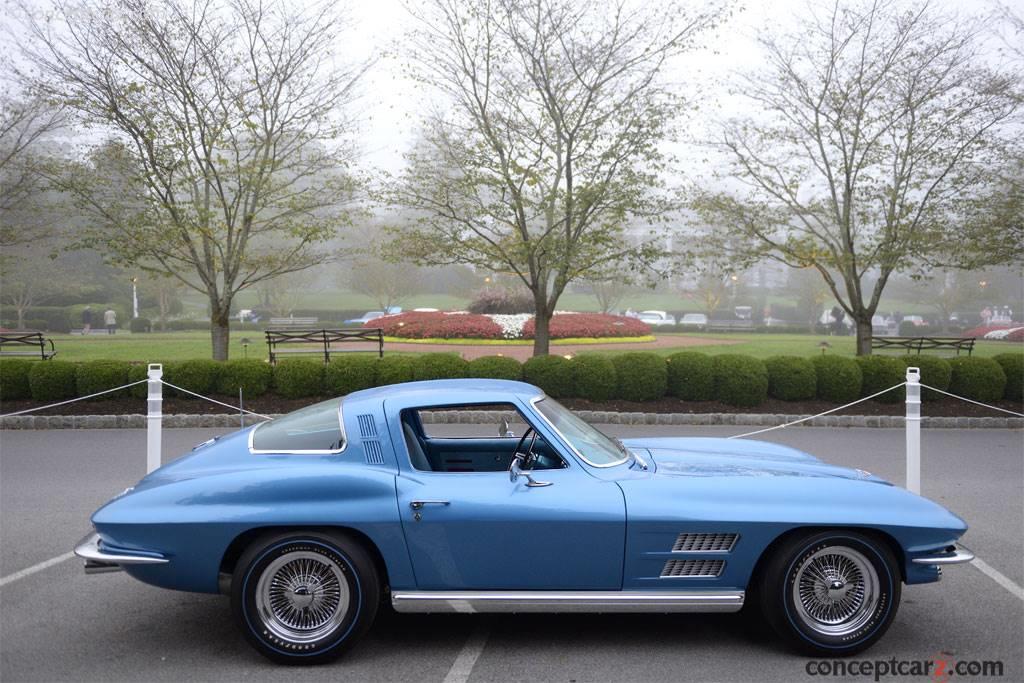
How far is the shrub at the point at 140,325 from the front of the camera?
2994 centimetres

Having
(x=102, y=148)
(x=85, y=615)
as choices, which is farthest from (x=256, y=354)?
(x=85, y=615)

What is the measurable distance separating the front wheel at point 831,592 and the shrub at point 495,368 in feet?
32.1

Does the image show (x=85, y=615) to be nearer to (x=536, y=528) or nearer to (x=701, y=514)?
(x=536, y=528)

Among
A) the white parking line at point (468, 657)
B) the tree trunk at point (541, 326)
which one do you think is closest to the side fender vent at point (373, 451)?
the white parking line at point (468, 657)

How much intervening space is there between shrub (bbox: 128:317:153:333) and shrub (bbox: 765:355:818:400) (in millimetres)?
23828

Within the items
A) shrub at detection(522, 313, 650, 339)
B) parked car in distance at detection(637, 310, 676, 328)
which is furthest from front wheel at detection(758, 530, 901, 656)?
parked car in distance at detection(637, 310, 676, 328)

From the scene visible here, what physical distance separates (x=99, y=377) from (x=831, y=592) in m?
12.5

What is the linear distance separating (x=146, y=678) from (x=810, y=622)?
3074 millimetres

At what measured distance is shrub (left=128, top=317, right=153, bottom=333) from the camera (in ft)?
98.2

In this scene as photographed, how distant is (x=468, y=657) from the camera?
13.3ft

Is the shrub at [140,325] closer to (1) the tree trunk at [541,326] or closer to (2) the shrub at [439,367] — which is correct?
(1) the tree trunk at [541,326]

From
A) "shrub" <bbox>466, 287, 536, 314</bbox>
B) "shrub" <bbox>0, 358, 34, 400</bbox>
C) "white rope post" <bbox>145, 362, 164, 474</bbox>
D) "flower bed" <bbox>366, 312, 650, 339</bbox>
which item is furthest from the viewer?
"shrub" <bbox>466, 287, 536, 314</bbox>

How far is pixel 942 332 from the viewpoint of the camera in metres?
35.5

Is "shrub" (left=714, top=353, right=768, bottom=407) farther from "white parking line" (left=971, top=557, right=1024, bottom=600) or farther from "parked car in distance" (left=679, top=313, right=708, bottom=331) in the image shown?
"parked car in distance" (left=679, top=313, right=708, bottom=331)
